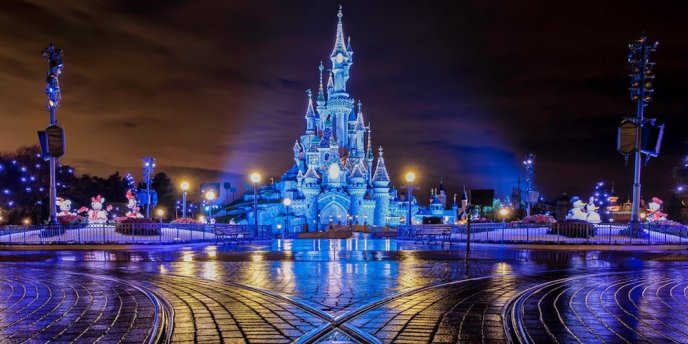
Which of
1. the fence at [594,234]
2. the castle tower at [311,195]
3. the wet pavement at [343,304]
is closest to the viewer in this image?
the wet pavement at [343,304]

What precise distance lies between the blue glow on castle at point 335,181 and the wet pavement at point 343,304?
72726 mm

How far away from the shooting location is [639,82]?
29859 mm

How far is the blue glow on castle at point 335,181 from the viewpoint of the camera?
97.9 m

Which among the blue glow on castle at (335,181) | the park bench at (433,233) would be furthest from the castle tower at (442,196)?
the park bench at (433,233)

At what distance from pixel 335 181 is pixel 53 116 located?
67.7 metres

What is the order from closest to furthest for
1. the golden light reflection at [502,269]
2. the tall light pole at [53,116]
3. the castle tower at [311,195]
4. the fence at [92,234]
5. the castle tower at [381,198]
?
the golden light reflection at [502,269]
the fence at [92,234]
the tall light pole at [53,116]
the castle tower at [311,195]
the castle tower at [381,198]

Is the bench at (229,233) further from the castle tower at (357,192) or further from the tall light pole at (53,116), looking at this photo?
the castle tower at (357,192)

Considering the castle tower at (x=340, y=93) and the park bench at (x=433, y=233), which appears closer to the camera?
the park bench at (x=433, y=233)

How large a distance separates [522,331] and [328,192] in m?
90.3

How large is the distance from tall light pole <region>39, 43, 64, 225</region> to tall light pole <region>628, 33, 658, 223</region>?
104 ft

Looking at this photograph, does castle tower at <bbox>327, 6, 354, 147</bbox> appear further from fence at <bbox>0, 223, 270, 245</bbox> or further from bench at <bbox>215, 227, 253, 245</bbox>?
fence at <bbox>0, 223, 270, 245</bbox>

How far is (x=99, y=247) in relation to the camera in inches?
1048

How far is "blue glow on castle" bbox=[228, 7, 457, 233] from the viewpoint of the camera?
97.9 meters

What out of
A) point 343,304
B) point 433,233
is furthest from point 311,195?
point 343,304
